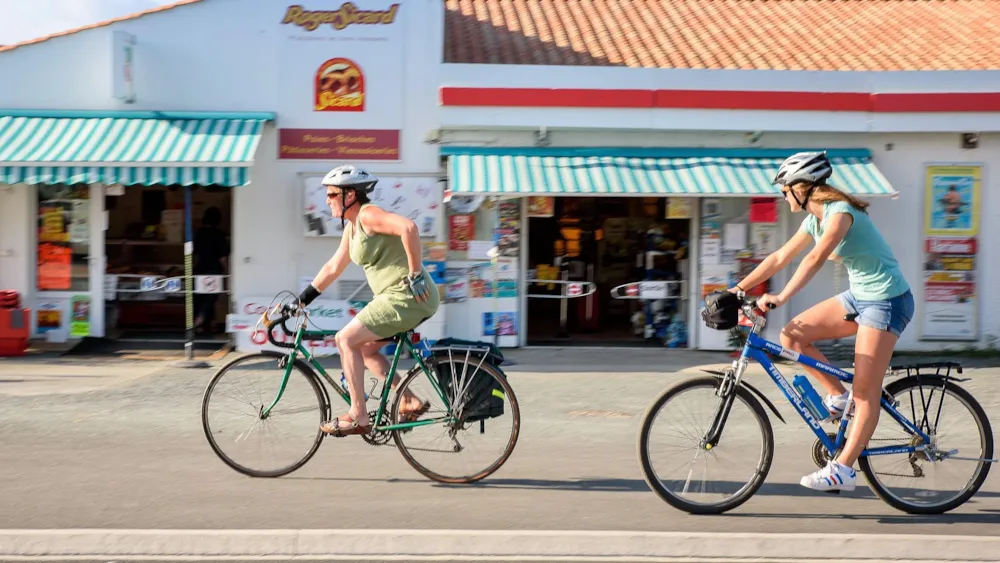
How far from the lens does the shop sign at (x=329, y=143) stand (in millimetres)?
12453

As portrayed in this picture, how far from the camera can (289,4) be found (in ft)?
40.8

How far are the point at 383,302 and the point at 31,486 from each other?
7.90ft

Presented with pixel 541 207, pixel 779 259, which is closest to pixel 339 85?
pixel 541 207

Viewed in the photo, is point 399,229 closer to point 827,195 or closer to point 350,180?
point 350,180

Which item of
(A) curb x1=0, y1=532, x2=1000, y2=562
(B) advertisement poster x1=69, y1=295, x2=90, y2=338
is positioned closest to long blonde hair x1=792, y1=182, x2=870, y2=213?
(A) curb x1=0, y1=532, x2=1000, y2=562

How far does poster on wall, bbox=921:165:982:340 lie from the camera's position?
12469 mm


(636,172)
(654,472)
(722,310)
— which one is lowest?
(654,472)

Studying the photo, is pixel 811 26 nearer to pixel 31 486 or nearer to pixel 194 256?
pixel 194 256

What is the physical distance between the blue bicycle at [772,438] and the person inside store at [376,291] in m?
1.43

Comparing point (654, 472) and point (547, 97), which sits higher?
point (547, 97)

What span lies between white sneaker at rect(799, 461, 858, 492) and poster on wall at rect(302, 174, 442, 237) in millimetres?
7752

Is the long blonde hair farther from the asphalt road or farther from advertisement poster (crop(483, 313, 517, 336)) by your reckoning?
advertisement poster (crop(483, 313, 517, 336))

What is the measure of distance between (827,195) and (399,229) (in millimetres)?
2272

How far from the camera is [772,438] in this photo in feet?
17.6
